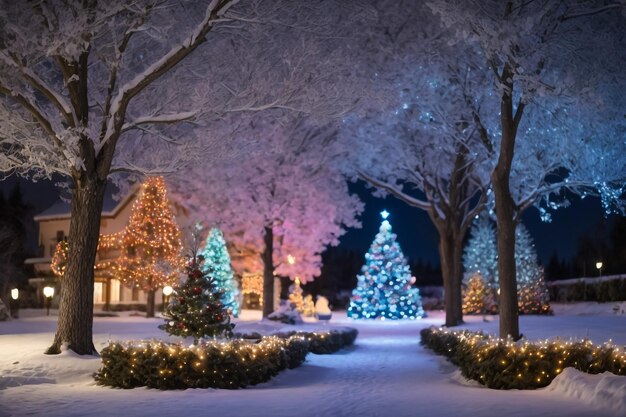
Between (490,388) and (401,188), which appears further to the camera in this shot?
(401,188)

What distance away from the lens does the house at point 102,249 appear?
44031 millimetres

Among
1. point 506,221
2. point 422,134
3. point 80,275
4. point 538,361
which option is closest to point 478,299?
point 422,134

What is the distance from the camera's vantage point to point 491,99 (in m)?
20.6

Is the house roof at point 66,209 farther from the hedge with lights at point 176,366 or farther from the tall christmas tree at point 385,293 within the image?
the hedge with lights at point 176,366

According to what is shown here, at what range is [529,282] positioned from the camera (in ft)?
135

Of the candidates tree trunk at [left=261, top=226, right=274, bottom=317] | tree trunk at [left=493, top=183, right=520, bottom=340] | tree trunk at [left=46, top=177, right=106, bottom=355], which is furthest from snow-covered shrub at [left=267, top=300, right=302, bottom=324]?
tree trunk at [left=46, top=177, right=106, bottom=355]

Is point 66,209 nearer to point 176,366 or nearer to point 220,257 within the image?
point 220,257

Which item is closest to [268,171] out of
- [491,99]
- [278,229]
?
[278,229]

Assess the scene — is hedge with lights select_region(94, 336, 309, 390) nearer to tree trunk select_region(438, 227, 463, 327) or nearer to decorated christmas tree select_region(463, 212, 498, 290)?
tree trunk select_region(438, 227, 463, 327)

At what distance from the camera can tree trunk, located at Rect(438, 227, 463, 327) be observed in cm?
2864

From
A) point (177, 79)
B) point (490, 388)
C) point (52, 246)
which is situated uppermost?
point (177, 79)

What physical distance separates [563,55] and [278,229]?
1937 cm

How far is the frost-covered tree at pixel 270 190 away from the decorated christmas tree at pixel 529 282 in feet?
43.7

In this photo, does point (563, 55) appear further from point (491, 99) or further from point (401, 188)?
point (401, 188)
